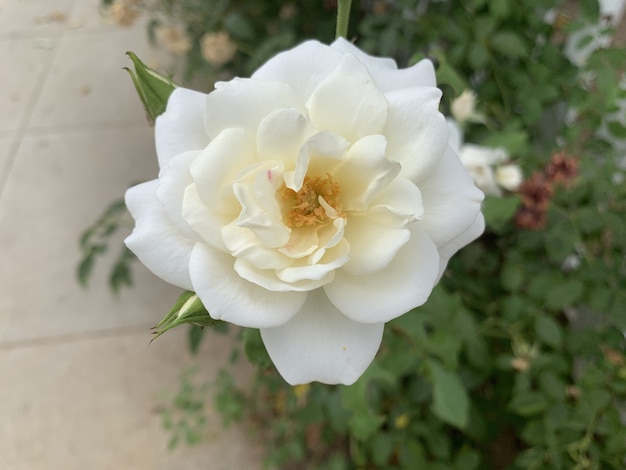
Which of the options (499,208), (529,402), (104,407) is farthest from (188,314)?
(104,407)

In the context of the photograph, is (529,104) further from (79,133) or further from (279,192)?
(79,133)

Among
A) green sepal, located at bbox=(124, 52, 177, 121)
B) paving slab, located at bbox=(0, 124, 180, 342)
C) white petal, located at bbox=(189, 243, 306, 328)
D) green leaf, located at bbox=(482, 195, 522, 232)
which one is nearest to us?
white petal, located at bbox=(189, 243, 306, 328)

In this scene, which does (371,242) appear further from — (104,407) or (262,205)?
(104,407)

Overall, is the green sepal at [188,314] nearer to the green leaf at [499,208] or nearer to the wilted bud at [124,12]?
the green leaf at [499,208]

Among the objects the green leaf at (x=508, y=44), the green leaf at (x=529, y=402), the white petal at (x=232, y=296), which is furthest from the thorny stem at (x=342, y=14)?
the green leaf at (x=529, y=402)

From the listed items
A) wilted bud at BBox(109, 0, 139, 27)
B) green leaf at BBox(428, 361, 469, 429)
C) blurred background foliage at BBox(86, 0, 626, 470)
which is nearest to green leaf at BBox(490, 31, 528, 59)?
blurred background foliage at BBox(86, 0, 626, 470)

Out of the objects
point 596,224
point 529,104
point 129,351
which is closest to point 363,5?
point 529,104

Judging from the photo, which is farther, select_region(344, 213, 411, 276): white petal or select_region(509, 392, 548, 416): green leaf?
select_region(509, 392, 548, 416): green leaf

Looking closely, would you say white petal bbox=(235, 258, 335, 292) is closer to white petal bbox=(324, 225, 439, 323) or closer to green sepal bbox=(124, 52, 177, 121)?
white petal bbox=(324, 225, 439, 323)
